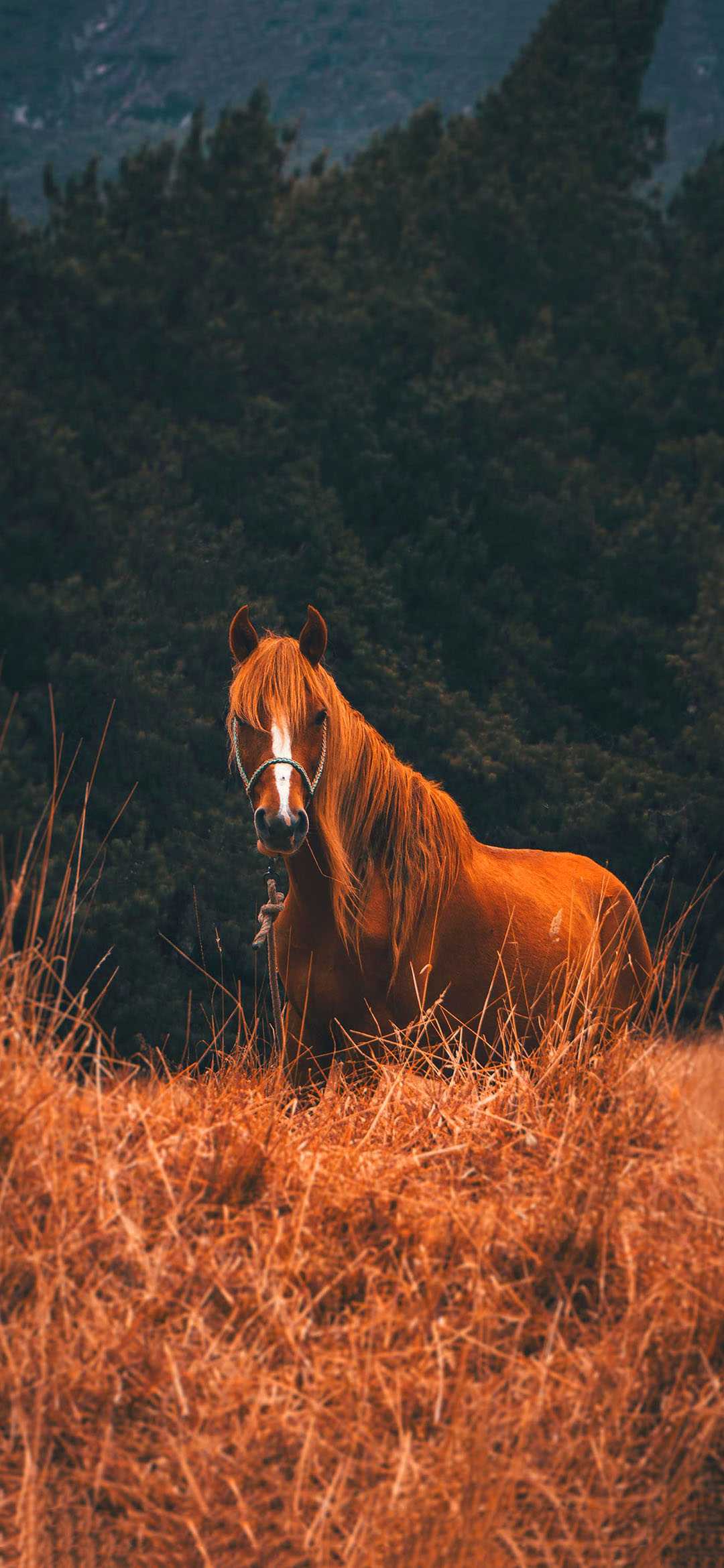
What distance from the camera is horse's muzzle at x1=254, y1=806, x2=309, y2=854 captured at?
335 cm

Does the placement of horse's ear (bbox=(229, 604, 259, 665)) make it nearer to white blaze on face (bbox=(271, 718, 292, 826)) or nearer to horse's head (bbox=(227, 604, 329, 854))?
horse's head (bbox=(227, 604, 329, 854))

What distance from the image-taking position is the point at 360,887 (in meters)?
3.84

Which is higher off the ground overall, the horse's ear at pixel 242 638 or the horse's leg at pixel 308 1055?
the horse's ear at pixel 242 638

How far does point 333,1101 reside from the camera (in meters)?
3.41

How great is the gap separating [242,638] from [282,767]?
58 cm

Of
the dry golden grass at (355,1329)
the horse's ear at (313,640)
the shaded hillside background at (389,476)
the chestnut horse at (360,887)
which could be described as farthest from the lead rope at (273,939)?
the shaded hillside background at (389,476)

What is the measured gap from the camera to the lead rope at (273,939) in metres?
3.79

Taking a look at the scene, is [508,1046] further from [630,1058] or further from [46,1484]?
[46,1484]

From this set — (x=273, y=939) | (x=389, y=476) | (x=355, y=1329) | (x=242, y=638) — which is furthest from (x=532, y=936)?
(x=389, y=476)

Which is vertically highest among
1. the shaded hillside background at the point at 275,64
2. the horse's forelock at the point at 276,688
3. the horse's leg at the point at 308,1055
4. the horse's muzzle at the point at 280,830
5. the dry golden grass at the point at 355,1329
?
the shaded hillside background at the point at 275,64

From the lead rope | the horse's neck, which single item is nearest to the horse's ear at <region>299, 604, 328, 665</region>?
the horse's neck

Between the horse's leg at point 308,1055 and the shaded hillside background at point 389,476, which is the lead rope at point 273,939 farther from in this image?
the shaded hillside background at point 389,476

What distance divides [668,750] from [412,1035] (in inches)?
344

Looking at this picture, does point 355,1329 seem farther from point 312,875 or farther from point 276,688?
point 276,688
